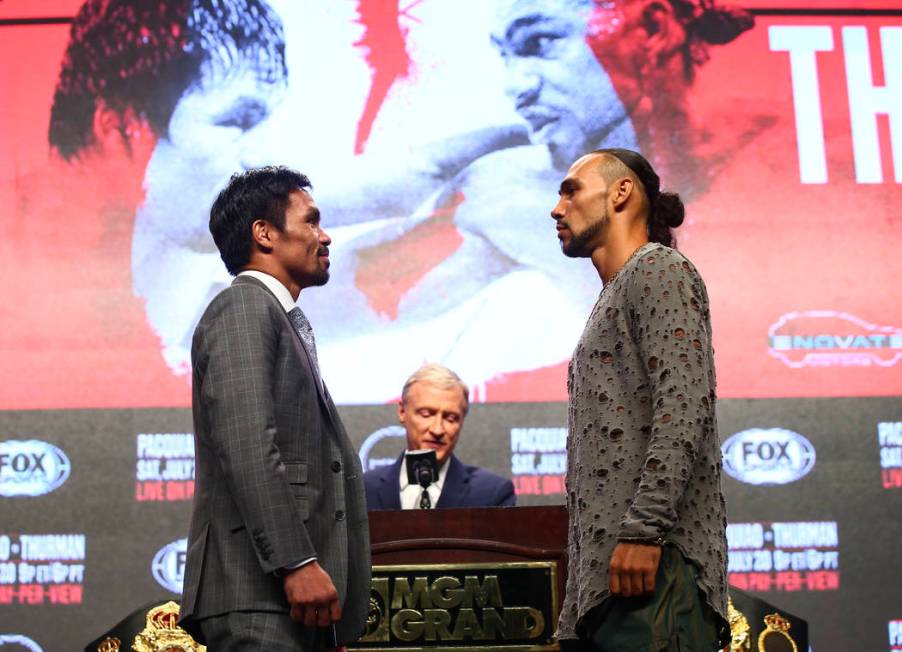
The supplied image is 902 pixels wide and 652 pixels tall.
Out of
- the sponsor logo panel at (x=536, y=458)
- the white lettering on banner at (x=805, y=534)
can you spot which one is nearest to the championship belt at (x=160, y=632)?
the sponsor logo panel at (x=536, y=458)

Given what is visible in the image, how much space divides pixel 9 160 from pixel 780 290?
351 cm

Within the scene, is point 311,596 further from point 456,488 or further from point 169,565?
point 169,565

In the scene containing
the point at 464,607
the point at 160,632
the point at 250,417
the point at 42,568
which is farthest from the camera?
the point at 42,568

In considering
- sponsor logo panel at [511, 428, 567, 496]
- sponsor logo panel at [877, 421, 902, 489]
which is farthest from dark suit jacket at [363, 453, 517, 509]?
sponsor logo panel at [877, 421, 902, 489]

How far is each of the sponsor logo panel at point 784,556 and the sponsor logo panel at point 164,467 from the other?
2.30 meters

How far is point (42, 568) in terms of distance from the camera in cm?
459

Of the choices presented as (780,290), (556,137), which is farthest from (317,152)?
(780,290)

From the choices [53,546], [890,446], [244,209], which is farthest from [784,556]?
[244,209]

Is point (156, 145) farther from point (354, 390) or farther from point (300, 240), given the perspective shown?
point (300, 240)

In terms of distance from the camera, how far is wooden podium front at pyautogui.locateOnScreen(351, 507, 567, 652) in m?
2.90

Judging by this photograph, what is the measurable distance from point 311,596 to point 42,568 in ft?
10.2

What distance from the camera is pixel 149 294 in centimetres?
486

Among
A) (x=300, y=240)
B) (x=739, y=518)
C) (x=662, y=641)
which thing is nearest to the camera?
(x=662, y=641)

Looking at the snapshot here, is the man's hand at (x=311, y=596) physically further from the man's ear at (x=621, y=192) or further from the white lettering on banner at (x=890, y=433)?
the white lettering on banner at (x=890, y=433)
